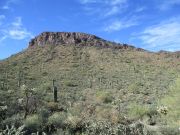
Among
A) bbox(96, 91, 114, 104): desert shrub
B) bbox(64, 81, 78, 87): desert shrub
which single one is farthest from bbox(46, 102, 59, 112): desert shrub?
bbox(64, 81, 78, 87): desert shrub

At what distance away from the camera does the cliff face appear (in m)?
90.7

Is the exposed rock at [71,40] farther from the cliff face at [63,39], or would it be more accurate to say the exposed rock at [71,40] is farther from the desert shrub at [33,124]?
the desert shrub at [33,124]

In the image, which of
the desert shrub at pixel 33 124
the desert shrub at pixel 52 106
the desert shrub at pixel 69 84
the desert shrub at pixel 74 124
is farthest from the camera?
the desert shrub at pixel 69 84

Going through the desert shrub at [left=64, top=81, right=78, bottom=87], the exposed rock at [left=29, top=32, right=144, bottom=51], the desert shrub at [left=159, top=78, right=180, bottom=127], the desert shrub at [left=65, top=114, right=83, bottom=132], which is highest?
the exposed rock at [left=29, top=32, right=144, bottom=51]

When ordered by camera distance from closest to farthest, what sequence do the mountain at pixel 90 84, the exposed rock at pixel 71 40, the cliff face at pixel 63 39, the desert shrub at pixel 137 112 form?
the mountain at pixel 90 84
the desert shrub at pixel 137 112
the exposed rock at pixel 71 40
the cliff face at pixel 63 39

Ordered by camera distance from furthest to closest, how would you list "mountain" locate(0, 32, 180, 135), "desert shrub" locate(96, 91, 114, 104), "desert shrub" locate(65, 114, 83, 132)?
"desert shrub" locate(96, 91, 114, 104)
"mountain" locate(0, 32, 180, 135)
"desert shrub" locate(65, 114, 83, 132)

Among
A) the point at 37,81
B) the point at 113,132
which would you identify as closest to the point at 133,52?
the point at 37,81

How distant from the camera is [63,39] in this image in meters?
93.2

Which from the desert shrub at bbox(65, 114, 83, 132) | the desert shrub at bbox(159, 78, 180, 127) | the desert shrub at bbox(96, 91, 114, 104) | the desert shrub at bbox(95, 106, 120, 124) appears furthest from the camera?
the desert shrub at bbox(96, 91, 114, 104)

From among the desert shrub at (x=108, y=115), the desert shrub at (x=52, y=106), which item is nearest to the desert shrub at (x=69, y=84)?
the desert shrub at (x=52, y=106)

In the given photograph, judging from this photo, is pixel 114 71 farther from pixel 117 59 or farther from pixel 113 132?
pixel 113 132

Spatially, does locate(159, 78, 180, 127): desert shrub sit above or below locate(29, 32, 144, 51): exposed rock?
below

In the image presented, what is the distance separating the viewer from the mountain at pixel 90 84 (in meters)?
24.6

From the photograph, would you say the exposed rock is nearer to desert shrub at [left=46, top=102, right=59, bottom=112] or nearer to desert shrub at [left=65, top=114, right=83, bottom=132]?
desert shrub at [left=46, top=102, right=59, bottom=112]
